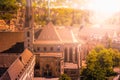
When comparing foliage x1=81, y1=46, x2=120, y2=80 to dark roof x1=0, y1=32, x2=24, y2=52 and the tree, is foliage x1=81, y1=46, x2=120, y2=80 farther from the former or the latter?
the tree

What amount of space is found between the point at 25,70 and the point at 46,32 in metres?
19.2

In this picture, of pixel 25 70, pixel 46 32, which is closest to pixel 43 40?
pixel 46 32

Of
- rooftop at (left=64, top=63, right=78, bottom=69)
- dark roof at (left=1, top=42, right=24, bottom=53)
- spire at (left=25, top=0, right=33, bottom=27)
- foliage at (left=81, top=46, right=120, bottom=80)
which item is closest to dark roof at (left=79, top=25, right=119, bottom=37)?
foliage at (left=81, top=46, right=120, bottom=80)

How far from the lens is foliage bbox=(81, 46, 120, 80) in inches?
2051

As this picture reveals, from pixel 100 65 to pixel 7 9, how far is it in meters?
51.0

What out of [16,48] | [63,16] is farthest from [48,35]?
[63,16]

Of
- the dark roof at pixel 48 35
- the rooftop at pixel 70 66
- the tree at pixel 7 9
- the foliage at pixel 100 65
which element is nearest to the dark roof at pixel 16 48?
the dark roof at pixel 48 35

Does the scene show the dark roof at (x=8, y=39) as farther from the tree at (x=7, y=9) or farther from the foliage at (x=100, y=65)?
the tree at (x=7, y=9)

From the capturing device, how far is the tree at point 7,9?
98275 millimetres

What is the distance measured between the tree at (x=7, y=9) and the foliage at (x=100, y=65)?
34.8 metres

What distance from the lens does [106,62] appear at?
203 feet

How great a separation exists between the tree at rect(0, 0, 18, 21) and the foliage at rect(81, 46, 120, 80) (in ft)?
114

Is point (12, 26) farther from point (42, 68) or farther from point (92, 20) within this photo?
point (92, 20)

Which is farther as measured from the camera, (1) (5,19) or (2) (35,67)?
(1) (5,19)
